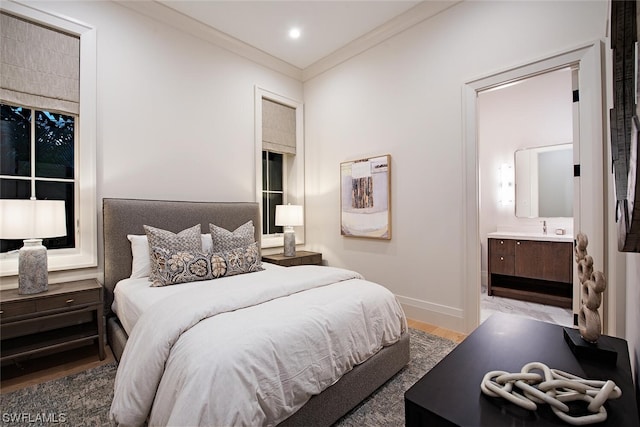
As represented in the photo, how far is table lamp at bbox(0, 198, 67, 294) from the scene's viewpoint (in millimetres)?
2061

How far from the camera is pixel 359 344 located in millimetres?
1767

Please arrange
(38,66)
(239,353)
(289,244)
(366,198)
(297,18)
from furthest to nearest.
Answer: (289,244) → (366,198) → (297,18) → (38,66) → (239,353)

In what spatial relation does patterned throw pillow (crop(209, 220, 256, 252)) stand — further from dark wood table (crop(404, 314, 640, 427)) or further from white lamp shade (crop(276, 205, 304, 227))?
dark wood table (crop(404, 314, 640, 427))

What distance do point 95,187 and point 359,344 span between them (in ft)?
8.82

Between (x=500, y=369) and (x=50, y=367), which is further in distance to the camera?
(x=50, y=367)

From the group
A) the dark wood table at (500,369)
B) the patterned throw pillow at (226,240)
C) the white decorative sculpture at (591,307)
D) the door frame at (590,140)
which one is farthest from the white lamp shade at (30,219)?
the door frame at (590,140)

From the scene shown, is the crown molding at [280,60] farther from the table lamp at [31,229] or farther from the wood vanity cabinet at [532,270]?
the wood vanity cabinet at [532,270]

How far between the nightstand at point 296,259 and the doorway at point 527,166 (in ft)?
7.18

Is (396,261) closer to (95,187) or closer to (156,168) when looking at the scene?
(156,168)

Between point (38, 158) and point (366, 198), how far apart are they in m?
3.20

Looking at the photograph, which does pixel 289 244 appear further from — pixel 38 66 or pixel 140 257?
pixel 38 66

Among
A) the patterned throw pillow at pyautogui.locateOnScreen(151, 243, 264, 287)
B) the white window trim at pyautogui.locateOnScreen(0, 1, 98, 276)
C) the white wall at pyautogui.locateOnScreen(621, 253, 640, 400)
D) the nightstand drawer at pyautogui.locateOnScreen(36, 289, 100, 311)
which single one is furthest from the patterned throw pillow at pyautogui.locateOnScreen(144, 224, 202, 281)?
the white wall at pyautogui.locateOnScreen(621, 253, 640, 400)

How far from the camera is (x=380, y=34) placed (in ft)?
11.4

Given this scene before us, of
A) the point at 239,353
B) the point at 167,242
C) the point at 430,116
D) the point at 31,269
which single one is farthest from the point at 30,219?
the point at 430,116
